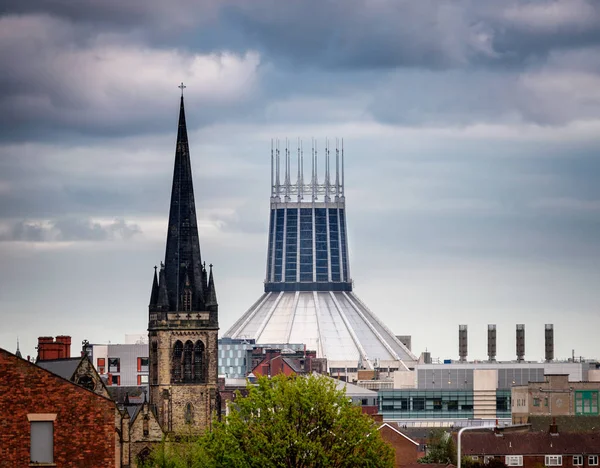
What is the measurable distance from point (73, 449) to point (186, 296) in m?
100

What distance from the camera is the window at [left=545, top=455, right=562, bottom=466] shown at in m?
118

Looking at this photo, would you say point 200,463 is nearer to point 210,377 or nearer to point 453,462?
point 453,462

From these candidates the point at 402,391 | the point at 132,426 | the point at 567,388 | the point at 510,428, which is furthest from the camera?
the point at 402,391

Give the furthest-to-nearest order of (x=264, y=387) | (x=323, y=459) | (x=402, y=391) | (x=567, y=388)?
1. (x=402, y=391)
2. (x=567, y=388)
3. (x=264, y=387)
4. (x=323, y=459)

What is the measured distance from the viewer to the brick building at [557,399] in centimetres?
17425

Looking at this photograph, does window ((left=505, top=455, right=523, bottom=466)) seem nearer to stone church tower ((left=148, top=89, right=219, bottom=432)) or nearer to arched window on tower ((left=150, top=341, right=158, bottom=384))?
stone church tower ((left=148, top=89, right=219, bottom=432))

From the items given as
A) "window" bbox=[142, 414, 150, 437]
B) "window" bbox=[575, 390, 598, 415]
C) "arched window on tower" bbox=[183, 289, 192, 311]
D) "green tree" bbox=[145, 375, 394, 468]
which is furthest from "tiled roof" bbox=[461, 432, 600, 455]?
"window" bbox=[575, 390, 598, 415]

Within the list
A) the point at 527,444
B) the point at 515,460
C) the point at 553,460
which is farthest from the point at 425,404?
the point at 515,460

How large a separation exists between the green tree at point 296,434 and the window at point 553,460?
5207 cm

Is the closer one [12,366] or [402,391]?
[12,366]

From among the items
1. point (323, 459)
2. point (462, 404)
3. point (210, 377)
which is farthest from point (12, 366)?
point (462, 404)

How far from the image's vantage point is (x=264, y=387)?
223 feet

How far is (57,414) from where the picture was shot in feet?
143

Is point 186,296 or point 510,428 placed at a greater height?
point 186,296
